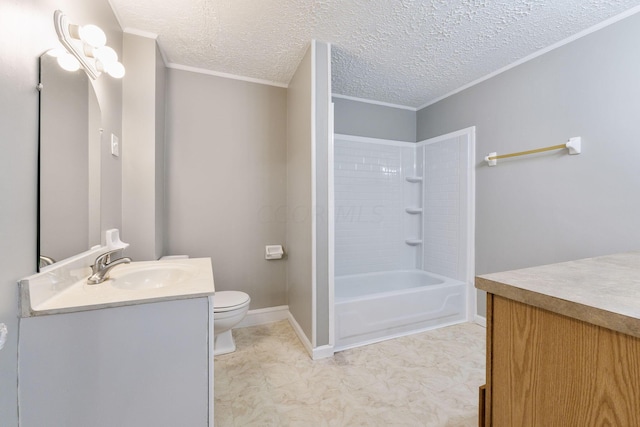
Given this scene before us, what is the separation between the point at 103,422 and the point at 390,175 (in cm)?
299

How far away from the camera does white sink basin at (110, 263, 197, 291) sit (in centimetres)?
137

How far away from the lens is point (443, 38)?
1.86m

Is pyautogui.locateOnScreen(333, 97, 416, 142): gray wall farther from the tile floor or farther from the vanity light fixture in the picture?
the tile floor

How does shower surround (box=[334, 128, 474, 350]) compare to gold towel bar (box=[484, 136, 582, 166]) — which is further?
shower surround (box=[334, 128, 474, 350])

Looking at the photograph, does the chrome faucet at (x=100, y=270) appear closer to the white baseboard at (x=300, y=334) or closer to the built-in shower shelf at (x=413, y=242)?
the white baseboard at (x=300, y=334)

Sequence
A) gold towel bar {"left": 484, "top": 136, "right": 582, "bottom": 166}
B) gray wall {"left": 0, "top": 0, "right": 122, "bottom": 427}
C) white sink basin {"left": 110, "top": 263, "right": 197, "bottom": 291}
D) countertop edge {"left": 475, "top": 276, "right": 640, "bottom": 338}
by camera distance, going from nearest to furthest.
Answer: countertop edge {"left": 475, "top": 276, "right": 640, "bottom": 338} < gray wall {"left": 0, "top": 0, "right": 122, "bottom": 427} < white sink basin {"left": 110, "top": 263, "right": 197, "bottom": 291} < gold towel bar {"left": 484, "top": 136, "right": 582, "bottom": 166}

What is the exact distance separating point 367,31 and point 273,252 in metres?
1.96

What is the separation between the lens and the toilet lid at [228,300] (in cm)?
184

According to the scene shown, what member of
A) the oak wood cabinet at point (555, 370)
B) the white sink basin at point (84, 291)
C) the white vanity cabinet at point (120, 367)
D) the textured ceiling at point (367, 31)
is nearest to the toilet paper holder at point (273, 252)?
the white sink basin at point (84, 291)

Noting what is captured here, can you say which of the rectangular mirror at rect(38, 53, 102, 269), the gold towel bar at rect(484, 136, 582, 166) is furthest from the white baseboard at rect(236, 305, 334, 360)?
the gold towel bar at rect(484, 136, 582, 166)

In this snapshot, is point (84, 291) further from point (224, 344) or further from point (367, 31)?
point (367, 31)

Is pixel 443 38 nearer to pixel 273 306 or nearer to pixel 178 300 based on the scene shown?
pixel 178 300

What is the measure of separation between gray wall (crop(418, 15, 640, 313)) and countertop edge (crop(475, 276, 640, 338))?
5.62ft

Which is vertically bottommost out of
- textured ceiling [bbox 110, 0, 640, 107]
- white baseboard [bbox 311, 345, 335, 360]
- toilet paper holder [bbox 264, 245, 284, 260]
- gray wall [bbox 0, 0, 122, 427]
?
white baseboard [bbox 311, 345, 335, 360]
